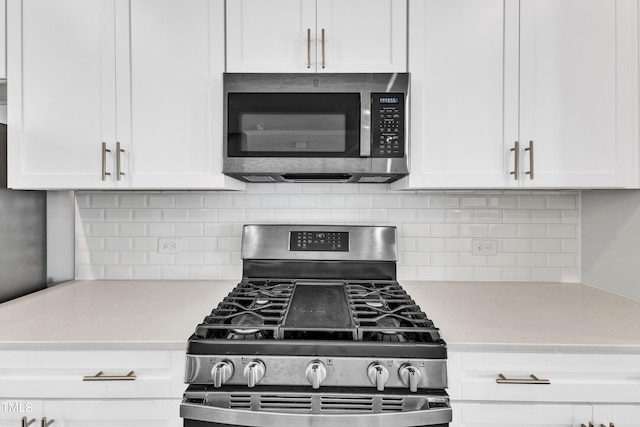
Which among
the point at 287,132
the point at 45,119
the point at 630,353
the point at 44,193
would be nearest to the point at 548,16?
the point at 287,132

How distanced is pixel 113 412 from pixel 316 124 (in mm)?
1208

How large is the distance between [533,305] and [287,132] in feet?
3.93

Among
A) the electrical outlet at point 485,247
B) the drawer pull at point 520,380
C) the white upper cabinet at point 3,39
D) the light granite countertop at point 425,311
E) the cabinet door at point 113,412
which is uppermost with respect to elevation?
the white upper cabinet at point 3,39

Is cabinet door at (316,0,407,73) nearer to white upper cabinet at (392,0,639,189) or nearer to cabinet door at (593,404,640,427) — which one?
white upper cabinet at (392,0,639,189)

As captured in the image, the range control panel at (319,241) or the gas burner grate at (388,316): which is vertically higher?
the range control panel at (319,241)

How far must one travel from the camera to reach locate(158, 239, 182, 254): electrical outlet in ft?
6.30

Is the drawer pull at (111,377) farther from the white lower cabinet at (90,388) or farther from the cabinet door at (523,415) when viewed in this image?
the cabinet door at (523,415)

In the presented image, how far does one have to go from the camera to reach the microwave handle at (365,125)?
1509mm

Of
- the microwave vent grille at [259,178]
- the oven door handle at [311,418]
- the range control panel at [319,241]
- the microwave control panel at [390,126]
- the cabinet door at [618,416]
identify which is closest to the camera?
the oven door handle at [311,418]

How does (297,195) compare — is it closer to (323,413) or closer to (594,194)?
(323,413)

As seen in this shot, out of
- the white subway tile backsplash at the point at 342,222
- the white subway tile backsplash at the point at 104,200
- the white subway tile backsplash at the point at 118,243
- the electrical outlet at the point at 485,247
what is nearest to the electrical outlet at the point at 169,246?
the white subway tile backsplash at the point at 342,222

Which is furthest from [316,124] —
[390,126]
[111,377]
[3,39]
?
[3,39]

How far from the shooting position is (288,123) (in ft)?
5.02

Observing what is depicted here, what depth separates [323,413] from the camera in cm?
105
